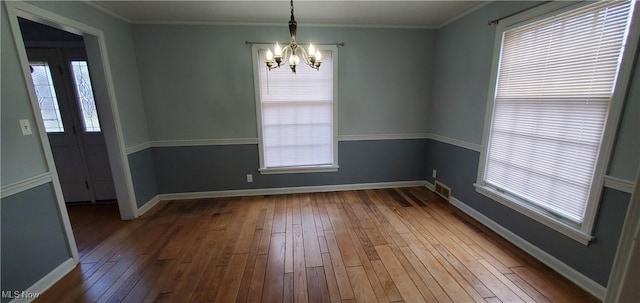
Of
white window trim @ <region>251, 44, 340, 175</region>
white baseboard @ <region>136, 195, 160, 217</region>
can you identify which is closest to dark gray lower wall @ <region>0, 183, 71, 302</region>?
white baseboard @ <region>136, 195, 160, 217</region>

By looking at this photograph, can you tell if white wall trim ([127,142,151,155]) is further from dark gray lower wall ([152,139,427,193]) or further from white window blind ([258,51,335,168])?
white window blind ([258,51,335,168])

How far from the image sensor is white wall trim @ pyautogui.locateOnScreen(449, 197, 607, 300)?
5.89 ft

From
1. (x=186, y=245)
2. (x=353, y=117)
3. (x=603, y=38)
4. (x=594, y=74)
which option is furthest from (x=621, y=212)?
(x=186, y=245)

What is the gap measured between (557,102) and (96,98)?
→ 14.7 ft

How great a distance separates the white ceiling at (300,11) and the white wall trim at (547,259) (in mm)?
2422

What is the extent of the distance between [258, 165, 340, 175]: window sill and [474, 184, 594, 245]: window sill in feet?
6.48

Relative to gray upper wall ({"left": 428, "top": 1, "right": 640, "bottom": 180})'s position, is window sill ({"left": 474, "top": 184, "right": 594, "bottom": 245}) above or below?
below

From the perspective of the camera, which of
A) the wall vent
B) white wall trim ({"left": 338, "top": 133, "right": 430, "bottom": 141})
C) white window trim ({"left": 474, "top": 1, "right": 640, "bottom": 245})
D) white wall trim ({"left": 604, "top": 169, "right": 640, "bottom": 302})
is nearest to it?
white wall trim ({"left": 604, "top": 169, "right": 640, "bottom": 302})

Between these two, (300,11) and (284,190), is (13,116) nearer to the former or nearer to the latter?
(300,11)

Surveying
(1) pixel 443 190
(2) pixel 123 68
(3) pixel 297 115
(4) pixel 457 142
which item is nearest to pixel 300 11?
(3) pixel 297 115

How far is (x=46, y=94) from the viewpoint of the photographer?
3100 millimetres

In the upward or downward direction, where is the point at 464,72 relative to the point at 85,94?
upward

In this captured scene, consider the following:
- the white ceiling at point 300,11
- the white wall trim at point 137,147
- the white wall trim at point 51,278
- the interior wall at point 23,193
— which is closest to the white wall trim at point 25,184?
the interior wall at point 23,193

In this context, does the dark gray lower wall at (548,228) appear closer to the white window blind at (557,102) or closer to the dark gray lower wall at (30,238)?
the white window blind at (557,102)
